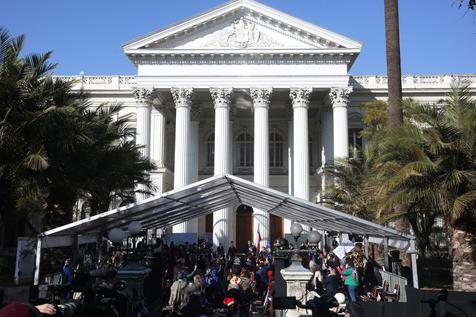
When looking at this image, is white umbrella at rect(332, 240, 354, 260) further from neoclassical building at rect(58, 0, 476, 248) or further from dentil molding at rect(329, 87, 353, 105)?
dentil molding at rect(329, 87, 353, 105)

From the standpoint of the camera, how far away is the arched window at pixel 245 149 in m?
43.6

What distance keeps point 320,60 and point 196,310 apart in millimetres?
29422

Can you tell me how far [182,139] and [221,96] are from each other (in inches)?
167

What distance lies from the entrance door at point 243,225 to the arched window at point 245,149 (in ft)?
13.9

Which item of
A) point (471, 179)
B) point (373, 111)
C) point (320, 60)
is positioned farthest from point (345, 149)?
point (471, 179)

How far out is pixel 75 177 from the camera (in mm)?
16547

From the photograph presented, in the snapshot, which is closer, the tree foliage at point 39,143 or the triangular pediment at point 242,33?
the tree foliage at point 39,143

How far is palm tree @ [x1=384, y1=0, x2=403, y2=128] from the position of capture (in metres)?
16.3

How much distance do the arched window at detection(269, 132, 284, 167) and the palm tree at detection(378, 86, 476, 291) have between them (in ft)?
97.2

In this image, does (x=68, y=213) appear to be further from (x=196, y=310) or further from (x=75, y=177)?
(x=196, y=310)

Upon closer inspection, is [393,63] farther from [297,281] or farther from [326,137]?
[326,137]

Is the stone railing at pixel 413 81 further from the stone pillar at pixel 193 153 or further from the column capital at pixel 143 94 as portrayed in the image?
the column capital at pixel 143 94

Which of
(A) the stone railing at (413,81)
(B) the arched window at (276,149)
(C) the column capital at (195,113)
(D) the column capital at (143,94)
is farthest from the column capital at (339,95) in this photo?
(D) the column capital at (143,94)

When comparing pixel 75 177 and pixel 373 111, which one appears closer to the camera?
pixel 75 177
